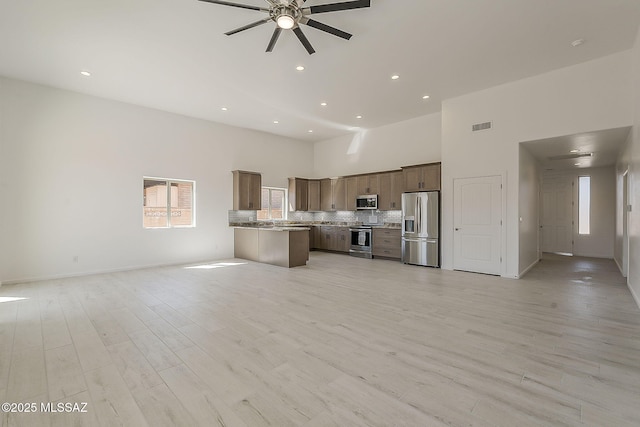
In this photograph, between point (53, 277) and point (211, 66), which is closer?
point (211, 66)

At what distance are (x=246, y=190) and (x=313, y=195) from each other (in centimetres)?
254

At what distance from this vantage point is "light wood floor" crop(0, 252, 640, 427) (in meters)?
1.82

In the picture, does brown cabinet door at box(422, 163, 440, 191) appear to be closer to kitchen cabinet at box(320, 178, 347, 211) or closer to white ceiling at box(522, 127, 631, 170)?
white ceiling at box(522, 127, 631, 170)

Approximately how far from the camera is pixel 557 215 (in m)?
9.17

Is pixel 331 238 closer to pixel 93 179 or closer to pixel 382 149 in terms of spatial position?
pixel 382 149

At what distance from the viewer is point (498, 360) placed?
246 cm

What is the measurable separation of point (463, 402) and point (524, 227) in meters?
5.29

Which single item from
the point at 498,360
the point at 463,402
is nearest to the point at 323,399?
the point at 463,402

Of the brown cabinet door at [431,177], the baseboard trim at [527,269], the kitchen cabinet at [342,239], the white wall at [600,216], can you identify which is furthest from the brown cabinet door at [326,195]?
the white wall at [600,216]

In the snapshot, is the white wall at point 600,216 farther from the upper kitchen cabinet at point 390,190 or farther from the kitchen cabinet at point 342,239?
the kitchen cabinet at point 342,239

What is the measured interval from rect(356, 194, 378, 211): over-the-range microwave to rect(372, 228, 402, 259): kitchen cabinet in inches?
27.9

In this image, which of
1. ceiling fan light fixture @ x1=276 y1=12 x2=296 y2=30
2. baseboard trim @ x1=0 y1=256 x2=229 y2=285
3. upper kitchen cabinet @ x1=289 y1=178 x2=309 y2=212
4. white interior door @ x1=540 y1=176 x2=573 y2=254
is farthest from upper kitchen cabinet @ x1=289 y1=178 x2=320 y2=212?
white interior door @ x1=540 y1=176 x2=573 y2=254

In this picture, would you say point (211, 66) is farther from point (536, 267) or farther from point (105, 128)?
point (536, 267)

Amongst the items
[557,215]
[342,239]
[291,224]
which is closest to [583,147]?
[557,215]
